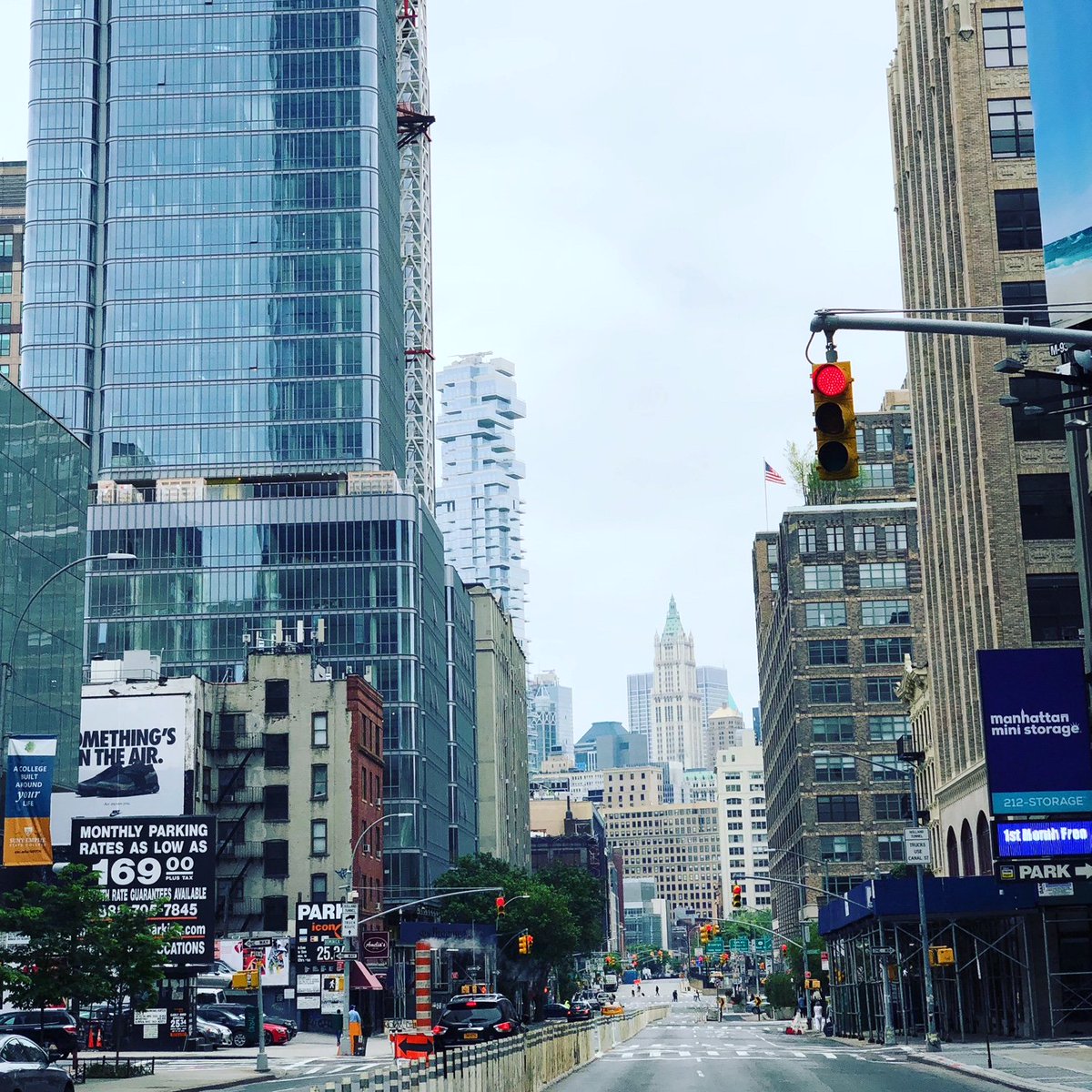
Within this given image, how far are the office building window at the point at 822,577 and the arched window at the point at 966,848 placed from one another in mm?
66221

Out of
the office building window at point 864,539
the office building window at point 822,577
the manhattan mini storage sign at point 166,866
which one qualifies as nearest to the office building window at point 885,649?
the office building window at point 822,577

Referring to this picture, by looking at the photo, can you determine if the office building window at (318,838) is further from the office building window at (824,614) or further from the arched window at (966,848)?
the office building window at (824,614)

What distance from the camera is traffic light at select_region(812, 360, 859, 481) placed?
58.1 ft

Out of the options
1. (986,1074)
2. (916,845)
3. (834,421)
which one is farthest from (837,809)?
(834,421)

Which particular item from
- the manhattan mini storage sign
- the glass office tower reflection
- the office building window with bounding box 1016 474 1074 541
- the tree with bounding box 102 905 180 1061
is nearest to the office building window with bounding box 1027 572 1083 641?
the office building window with bounding box 1016 474 1074 541

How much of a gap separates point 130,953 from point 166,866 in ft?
20.7

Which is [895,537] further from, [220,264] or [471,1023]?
[471,1023]

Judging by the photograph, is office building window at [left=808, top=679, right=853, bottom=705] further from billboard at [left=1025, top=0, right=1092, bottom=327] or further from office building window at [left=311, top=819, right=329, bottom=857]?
billboard at [left=1025, top=0, right=1092, bottom=327]

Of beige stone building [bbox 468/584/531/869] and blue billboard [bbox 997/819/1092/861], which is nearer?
blue billboard [bbox 997/819/1092/861]

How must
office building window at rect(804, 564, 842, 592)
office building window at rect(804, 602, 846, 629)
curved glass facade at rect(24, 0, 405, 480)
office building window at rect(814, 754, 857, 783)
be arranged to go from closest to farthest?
1. office building window at rect(814, 754, 857, 783)
2. office building window at rect(804, 602, 846, 629)
3. office building window at rect(804, 564, 842, 592)
4. curved glass facade at rect(24, 0, 405, 480)

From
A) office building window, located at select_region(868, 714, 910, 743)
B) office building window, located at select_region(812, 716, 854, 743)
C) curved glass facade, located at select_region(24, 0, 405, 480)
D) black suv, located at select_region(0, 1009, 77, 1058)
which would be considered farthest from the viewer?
curved glass facade, located at select_region(24, 0, 405, 480)

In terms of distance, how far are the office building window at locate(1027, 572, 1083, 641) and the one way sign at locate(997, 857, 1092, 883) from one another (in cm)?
1971

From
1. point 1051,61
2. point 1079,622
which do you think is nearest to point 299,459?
point 1079,622

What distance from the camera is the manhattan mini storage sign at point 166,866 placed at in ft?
182
